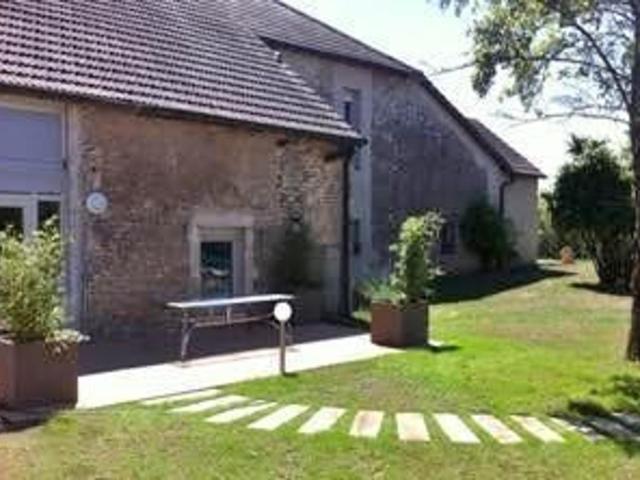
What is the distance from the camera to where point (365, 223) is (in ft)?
92.7

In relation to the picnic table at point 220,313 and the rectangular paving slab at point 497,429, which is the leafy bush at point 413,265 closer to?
the picnic table at point 220,313

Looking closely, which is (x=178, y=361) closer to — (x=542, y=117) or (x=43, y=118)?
(x=43, y=118)

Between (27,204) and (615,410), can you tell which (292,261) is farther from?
(615,410)

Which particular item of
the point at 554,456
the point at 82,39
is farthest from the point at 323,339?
the point at 554,456

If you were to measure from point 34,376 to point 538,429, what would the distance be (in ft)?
15.5

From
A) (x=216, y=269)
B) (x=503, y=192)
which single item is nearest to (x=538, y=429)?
(x=216, y=269)

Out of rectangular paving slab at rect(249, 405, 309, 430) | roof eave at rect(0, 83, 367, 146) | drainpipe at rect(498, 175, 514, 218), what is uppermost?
roof eave at rect(0, 83, 367, 146)

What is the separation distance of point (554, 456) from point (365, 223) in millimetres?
19540

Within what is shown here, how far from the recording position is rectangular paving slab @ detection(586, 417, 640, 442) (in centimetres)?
984

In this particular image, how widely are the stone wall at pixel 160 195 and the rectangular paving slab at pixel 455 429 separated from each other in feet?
21.4

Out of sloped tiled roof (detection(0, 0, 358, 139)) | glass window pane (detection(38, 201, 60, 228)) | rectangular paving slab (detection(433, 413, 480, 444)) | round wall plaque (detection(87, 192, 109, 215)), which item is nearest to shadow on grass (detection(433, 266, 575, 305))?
sloped tiled roof (detection(0, 0, 358, 139))

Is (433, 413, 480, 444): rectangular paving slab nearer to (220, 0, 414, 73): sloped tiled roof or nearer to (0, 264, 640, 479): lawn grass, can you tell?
(0, 264, 640, 479): lawn grass

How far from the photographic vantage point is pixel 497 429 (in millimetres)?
9812

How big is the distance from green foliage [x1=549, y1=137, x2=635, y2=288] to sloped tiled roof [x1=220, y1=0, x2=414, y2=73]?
18.7ft
